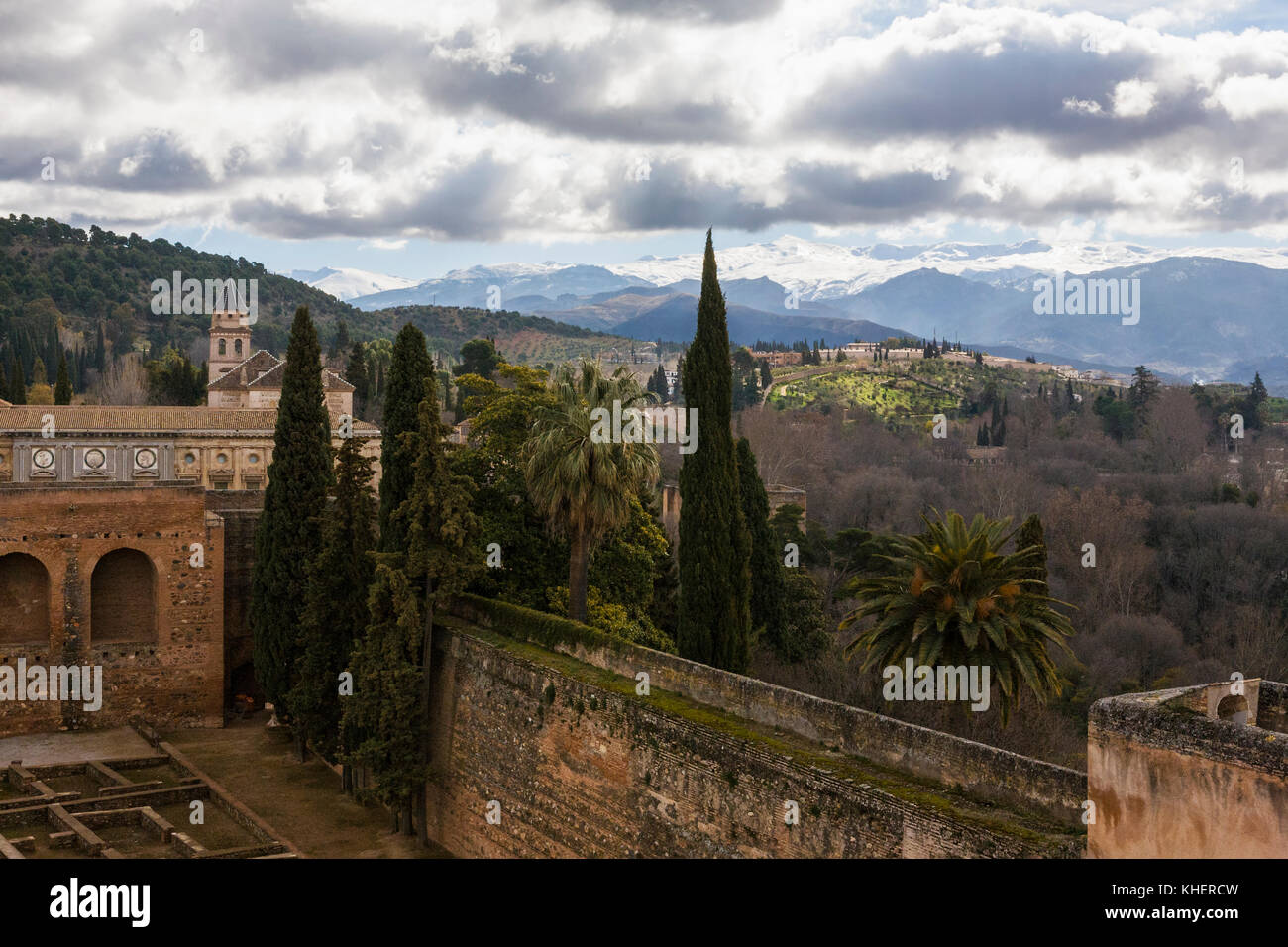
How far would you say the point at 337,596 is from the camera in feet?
76.8

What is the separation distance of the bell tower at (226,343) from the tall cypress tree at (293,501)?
41.1 m

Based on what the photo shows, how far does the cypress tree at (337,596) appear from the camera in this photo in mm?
23172

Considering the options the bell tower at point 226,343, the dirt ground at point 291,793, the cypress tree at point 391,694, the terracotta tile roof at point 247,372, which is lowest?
the dirt ground at point 291,793

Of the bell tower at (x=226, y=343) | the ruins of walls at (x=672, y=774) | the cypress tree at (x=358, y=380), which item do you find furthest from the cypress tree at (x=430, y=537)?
the cypress tree at (x=358, y=380)

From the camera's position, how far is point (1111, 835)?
33.0 feet

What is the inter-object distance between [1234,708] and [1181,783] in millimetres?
2104

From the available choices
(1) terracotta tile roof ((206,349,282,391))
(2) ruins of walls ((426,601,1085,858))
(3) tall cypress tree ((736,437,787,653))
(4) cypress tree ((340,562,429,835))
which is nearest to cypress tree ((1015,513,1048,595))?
(3) tall cypress tree ((736,437,787,653))

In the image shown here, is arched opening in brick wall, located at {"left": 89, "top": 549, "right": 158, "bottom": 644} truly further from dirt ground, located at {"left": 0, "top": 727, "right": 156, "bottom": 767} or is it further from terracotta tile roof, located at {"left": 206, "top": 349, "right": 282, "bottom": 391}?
terracotta tile roof, located at {"left": 206, "top": 349, "right": 282, "bottom": 391}

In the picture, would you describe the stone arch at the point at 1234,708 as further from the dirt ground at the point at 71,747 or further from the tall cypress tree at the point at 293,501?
the dirt ground at the point at 71,747

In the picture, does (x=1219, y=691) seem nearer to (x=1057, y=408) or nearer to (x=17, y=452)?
(x=17, y=452)

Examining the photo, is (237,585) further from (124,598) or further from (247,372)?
(247,372)

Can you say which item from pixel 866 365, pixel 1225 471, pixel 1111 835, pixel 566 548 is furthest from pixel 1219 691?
pixel 866 365

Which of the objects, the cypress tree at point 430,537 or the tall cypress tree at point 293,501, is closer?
the cypress tree at point 430,537
